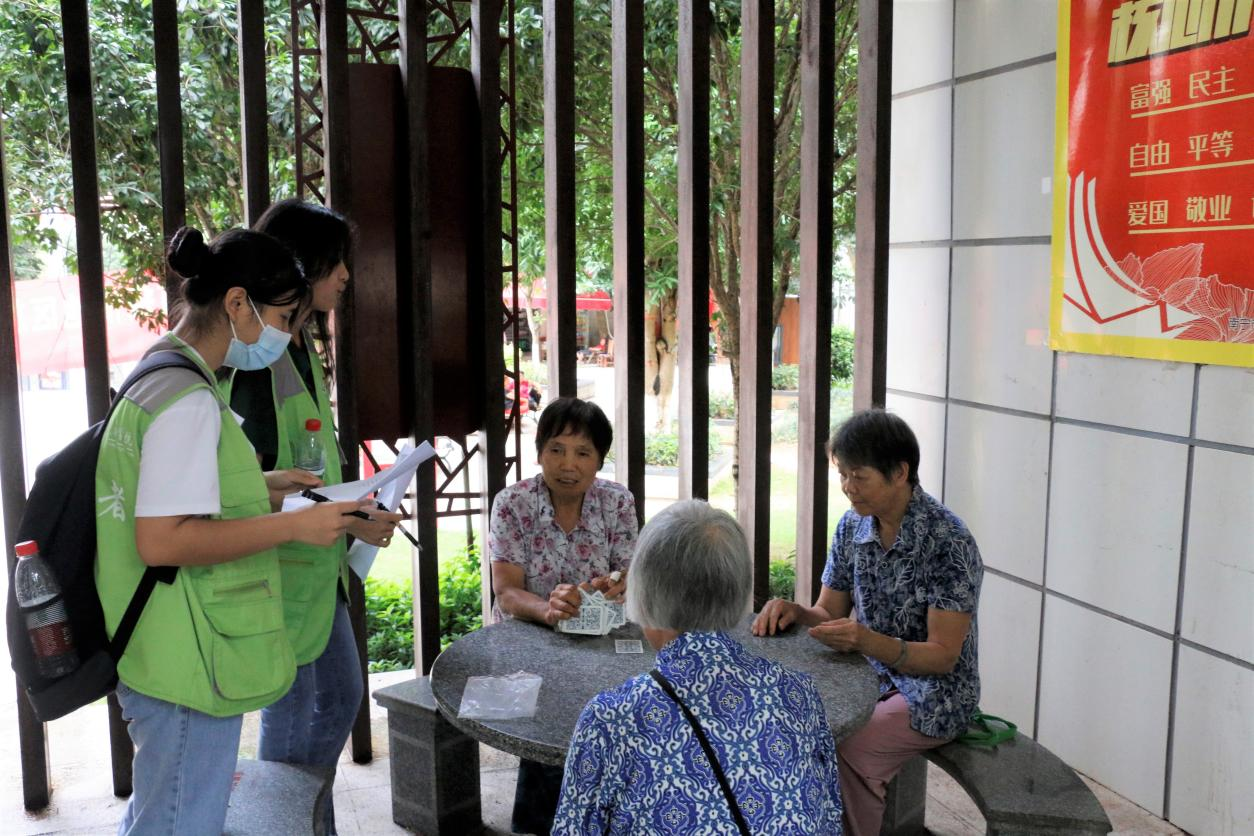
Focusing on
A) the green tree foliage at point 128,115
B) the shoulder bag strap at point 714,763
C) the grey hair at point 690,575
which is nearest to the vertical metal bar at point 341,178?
the grey hair at point 690,575

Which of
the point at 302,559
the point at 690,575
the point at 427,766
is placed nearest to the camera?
the point at 690,575

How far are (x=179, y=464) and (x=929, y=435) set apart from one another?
2.91 m

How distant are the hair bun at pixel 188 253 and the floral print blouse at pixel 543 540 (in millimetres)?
1140

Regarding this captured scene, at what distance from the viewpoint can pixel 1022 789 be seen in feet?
7.91

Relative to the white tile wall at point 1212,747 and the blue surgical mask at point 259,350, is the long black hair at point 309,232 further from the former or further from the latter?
the white tile wall at point 1212,747

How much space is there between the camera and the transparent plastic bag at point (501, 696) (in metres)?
2.10

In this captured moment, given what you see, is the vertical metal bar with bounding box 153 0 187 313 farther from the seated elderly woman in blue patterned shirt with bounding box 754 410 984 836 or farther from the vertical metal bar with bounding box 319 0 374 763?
the seated elderly woman in blue patterned shirt with bounding box 754 410 984 836

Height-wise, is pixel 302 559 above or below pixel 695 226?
below

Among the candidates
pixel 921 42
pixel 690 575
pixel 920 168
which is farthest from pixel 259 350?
pixel 921 42

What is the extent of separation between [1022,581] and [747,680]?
2.37 m

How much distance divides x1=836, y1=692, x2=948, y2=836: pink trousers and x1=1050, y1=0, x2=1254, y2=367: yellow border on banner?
1.35 m

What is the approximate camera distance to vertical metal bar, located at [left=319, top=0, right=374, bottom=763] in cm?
314

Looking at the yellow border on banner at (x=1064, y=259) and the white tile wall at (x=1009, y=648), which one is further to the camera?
the white tile wall at (x=1009, y=648)

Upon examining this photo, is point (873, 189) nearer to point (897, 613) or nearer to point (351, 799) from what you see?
point (897, 613)
